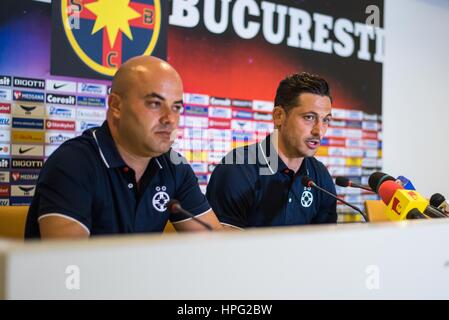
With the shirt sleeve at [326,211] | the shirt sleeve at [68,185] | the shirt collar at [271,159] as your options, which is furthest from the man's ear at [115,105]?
the shirt sleeve at [326,211]

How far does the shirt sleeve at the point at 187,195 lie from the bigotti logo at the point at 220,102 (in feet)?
5.99

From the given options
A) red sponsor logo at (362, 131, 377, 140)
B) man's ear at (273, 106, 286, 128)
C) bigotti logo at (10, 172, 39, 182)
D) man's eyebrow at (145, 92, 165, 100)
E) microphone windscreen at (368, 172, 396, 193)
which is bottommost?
bigotti logo at (10, 172, 39, 182)

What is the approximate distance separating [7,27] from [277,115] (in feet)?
5.32

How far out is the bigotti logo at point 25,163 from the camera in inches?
113

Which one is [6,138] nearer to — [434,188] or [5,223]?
[5,223]

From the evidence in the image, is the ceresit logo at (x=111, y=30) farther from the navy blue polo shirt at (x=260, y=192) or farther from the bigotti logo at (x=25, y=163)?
the navy blue polo shirt at (x=260, y=192)

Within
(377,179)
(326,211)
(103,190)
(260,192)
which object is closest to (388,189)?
(377,179)

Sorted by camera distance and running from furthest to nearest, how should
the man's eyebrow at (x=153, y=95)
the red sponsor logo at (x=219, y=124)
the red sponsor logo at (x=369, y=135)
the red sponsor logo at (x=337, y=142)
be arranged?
1. the red sponsor logo at (x=369, y=135)
2. the red sponsor logo at (x=337, y=142)
3. the red sponsor logo at (x=219, y=124)
4. the man's eyebrow at (x=153, y=95)

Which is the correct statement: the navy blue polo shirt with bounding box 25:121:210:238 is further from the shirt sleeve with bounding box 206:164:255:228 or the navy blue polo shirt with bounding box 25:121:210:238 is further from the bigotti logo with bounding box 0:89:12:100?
the bigotti logo with bounding box 0:89:12:100

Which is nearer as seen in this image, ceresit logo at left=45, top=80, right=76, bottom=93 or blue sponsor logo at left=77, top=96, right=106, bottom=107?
ceresit logo at left=45, top=80, right=76, bottom=93

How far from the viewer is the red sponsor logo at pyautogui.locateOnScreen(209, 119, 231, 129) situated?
11.6ft

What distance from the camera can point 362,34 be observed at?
4.20 meters

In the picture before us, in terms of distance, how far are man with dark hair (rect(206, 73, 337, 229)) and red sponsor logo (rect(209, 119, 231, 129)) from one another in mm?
1315

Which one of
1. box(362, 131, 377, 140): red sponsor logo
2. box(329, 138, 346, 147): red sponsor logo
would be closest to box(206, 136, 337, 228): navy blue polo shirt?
box(329, 138, 346, 147): red sponsor logo
